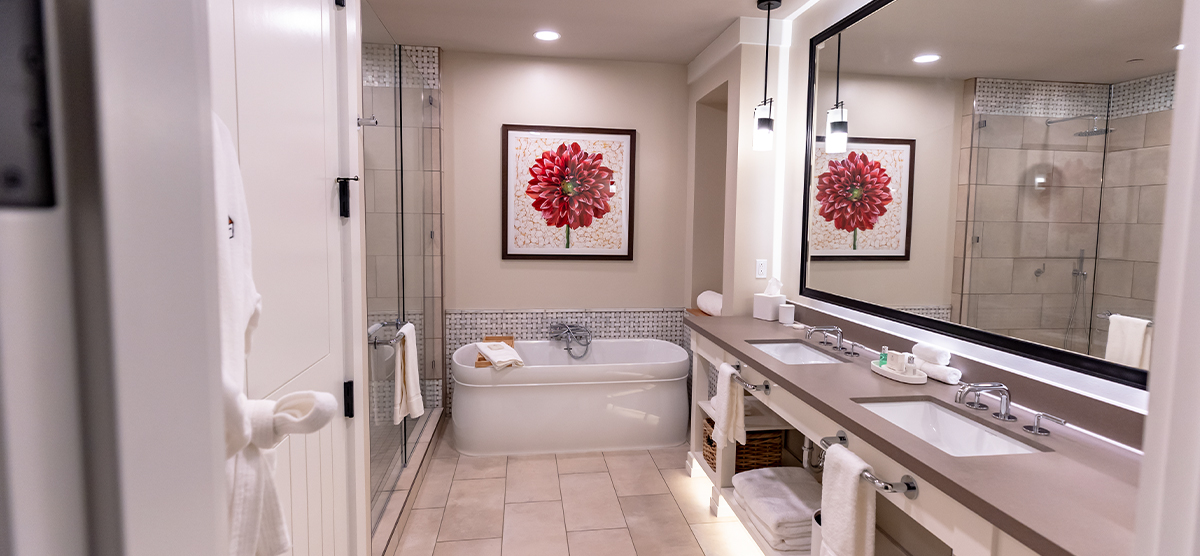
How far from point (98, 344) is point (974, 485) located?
1.39 meters

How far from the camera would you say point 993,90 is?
179 cm

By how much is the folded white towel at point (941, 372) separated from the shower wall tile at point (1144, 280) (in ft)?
1.83

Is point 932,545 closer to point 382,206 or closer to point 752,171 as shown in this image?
point 752,171

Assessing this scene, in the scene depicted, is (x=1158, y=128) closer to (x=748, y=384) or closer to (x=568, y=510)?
(x=748, y=384)

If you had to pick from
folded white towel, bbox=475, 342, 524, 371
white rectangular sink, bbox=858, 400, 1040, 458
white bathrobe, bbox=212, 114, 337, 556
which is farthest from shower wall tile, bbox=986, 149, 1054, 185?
→ folded white towel, bbox=475, 342, 524, 371

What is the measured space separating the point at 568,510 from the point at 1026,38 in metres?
2.53

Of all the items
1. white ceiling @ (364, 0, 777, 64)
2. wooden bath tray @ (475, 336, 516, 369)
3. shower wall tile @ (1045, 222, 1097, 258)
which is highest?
white ceiling @ (364, 0, 777, 64)

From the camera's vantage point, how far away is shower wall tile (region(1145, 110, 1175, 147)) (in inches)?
51.3

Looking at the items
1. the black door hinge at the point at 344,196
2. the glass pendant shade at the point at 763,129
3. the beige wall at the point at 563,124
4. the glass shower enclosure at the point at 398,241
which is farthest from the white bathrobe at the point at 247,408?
the beige wall at the point at 563,124

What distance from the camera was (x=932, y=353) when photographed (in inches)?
76.2

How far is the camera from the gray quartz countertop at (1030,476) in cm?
101

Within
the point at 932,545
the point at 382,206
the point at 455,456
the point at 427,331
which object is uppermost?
the point at 382,206

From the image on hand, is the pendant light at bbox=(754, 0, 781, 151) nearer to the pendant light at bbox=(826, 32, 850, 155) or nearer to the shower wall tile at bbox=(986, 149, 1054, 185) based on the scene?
the pendant light at bbox=(826, 32, 850, 155)

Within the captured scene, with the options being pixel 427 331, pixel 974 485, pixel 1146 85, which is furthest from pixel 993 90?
pixel 427 331
